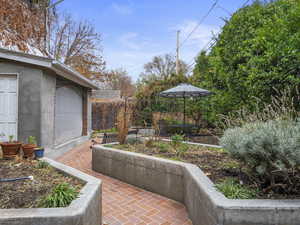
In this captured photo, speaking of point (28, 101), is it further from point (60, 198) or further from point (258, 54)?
point (258, 54)

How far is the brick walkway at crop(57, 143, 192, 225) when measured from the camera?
2473 mm

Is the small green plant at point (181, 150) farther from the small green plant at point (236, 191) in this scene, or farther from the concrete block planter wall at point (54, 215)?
the concrete block planter wall at point (54, 215)

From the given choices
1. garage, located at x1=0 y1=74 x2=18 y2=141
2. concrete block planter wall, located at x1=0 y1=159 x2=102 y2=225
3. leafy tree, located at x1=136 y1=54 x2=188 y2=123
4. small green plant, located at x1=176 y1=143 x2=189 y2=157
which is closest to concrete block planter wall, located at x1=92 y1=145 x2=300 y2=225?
small green plant, located at x1=176 y1=143 x2=189 y2=157

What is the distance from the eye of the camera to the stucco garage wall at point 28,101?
4.67 meters

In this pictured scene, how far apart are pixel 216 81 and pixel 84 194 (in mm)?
6443

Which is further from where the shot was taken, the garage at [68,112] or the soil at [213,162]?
the garage at [68,112]

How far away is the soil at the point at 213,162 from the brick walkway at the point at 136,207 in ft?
2.38

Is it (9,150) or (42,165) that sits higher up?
(9,150)

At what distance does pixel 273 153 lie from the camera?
77.3 inches

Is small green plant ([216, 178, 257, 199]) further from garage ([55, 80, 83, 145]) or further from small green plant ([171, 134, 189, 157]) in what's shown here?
garage ([55, 80, 83, 145])

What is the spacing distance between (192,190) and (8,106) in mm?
4820

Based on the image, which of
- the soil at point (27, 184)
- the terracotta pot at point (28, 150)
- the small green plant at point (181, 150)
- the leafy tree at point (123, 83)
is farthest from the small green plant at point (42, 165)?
the leafy tree at point (123, 83)

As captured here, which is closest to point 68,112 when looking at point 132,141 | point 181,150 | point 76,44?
point 132,141

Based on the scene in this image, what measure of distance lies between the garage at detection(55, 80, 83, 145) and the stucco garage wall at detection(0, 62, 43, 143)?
1.22 meters
